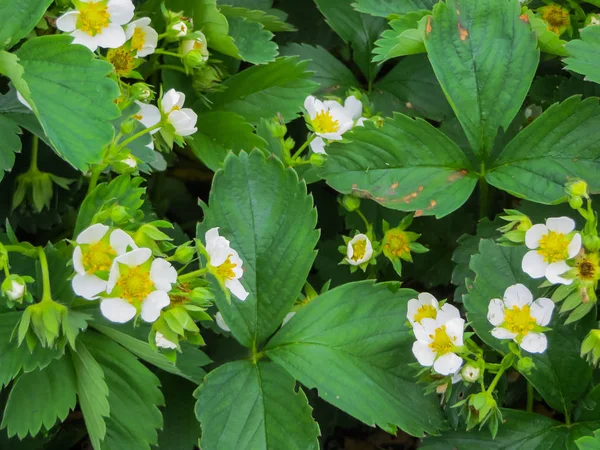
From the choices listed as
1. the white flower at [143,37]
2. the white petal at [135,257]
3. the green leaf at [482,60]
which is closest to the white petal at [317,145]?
the green leaf at [482,60]

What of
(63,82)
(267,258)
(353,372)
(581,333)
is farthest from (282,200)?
(581,333)

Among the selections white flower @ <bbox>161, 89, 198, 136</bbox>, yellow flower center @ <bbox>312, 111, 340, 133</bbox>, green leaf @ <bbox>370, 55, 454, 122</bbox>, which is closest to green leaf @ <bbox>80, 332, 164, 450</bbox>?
white flower @ <bbox>161, 89, 198, 136</bbox>

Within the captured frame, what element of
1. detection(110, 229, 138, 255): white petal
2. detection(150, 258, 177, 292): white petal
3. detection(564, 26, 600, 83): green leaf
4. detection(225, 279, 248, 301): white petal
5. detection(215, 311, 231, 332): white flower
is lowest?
detection(215, 311, 231, 332): white flower

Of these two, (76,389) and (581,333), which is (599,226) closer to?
(581,333)

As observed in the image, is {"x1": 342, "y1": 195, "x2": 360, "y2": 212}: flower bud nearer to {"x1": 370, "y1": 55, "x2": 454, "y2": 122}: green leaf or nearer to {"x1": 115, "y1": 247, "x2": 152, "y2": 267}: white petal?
{"x1": 370, "y1": 55, "x2": 454, "y2": 122}: green leaf

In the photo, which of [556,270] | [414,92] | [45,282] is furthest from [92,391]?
[414,92]
